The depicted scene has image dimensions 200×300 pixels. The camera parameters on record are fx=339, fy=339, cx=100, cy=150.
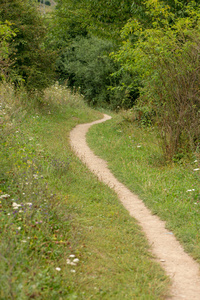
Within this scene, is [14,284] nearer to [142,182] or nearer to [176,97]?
[142,182]

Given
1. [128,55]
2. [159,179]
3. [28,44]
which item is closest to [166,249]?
[159,179]

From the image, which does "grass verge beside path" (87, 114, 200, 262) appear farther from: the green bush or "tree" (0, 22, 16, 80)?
the green bush

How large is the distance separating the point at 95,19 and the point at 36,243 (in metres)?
13.3

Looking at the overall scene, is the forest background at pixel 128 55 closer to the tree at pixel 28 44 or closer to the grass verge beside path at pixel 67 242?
the tree at pixel 28 44

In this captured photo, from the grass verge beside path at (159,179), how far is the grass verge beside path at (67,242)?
2.26ft

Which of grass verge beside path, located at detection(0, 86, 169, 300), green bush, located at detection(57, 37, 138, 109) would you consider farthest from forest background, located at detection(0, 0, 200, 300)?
green bush, located at detection(57, 37, 138, 109)

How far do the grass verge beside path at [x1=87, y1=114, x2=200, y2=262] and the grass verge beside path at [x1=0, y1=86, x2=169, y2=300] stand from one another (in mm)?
689

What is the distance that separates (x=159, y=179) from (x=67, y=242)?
12.4 feet

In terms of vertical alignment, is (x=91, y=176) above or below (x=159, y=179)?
below

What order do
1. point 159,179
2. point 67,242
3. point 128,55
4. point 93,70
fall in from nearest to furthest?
point 67,242, point 159,179, point 128,55, point 93,70

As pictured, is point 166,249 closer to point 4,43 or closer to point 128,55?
point 4,43

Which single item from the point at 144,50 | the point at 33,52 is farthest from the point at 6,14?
the point at 144,50

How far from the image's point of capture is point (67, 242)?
412 cm

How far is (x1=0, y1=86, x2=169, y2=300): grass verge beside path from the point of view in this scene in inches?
131
